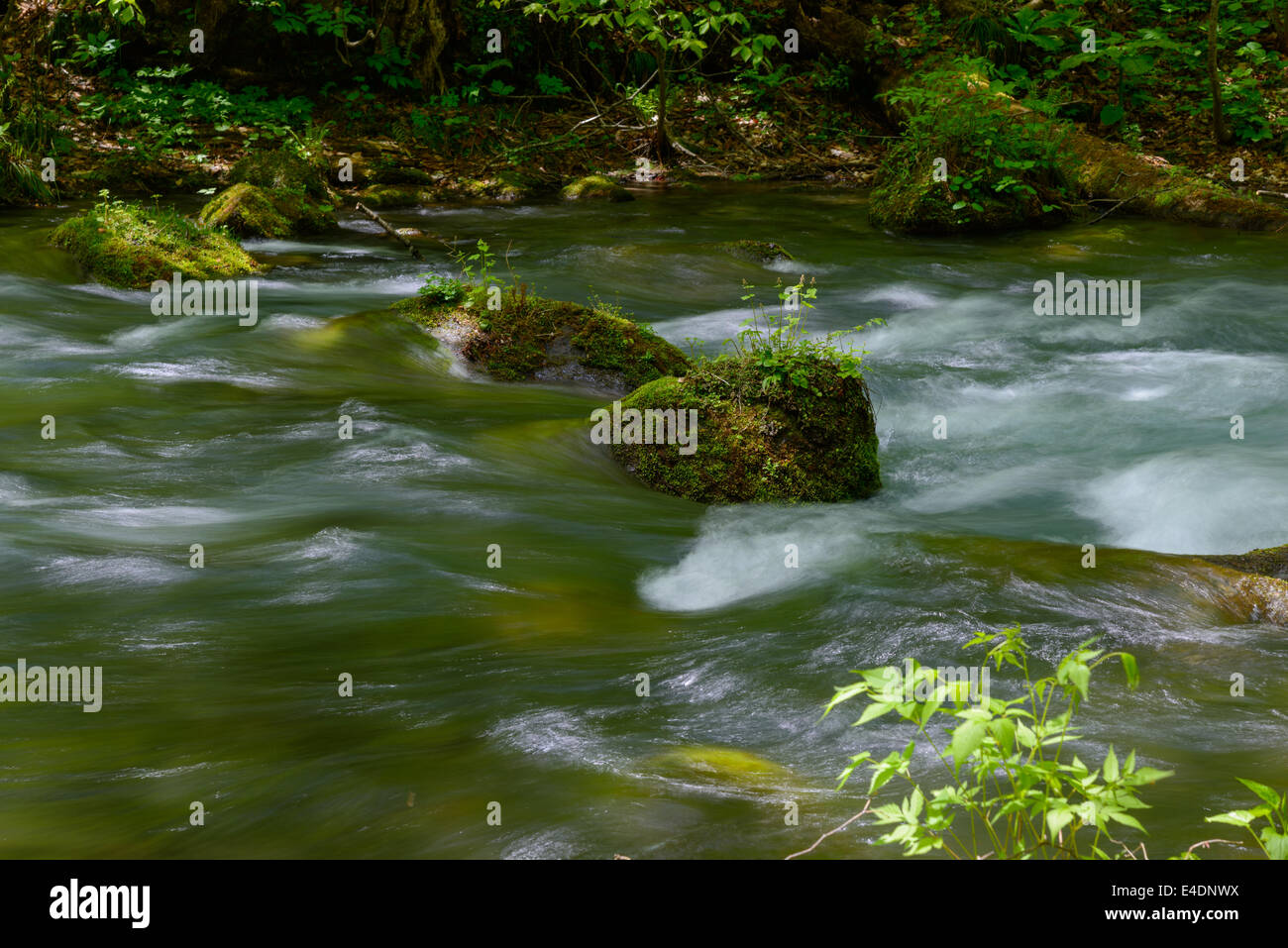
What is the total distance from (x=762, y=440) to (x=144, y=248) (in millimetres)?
6864

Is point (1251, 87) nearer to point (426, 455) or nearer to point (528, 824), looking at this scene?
point (426, 455)

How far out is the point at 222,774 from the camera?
3.32 meters

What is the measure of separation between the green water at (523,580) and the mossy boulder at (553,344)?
0.27 m

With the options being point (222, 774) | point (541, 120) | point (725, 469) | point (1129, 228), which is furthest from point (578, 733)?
point (541, 120)

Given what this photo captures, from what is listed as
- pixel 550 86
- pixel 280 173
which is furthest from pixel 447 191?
pixel 550 86

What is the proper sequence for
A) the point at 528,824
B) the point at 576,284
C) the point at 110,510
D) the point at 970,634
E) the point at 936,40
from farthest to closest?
the point at 936,40, the point at 576,284, the point at 110,510, the point at 970,634, the point at 528,824

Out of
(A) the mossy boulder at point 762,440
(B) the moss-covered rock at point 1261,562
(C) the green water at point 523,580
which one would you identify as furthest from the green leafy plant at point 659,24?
(B) the moss-covered rock at point 1261,562

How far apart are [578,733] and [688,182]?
14.9 meters

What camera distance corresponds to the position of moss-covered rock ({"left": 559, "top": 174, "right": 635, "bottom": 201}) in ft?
52.5

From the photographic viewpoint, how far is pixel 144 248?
10453 millimetres

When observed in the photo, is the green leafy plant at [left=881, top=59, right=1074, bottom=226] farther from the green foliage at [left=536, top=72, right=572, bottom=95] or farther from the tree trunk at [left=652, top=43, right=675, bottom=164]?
the green foliage at [left=536, top=72, right=572, bottom=95]

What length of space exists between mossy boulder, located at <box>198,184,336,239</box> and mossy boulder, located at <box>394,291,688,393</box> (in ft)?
17.1

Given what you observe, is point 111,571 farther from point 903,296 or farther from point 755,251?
point 755,251

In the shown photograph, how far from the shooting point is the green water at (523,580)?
3.21m
